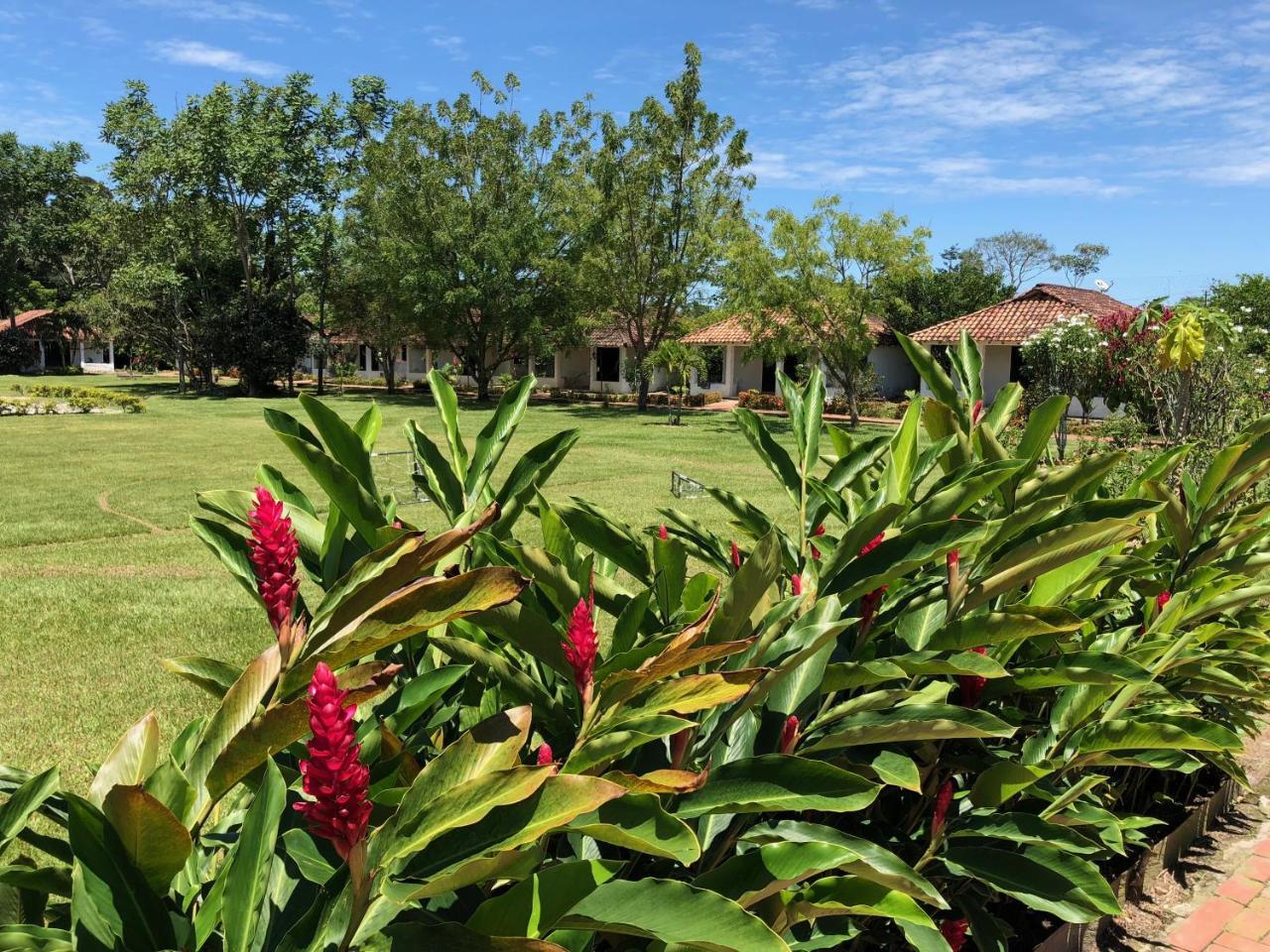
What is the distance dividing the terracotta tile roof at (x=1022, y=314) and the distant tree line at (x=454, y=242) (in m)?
4.29

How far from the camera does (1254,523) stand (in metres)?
2.63

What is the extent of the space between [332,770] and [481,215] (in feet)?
110

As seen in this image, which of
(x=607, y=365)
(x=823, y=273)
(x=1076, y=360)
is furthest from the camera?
(x=607, y=365)

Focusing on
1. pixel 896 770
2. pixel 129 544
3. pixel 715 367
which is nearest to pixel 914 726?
pixel 896 770

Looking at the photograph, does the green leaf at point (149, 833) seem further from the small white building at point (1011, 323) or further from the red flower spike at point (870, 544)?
the small white building at point (1011, 323)

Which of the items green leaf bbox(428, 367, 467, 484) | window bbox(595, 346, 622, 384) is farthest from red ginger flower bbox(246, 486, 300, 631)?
window bbox(595, 346, 622, 384)

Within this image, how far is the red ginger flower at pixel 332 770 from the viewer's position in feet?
2.39

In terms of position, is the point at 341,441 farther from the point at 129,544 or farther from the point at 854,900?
the point at 129,544

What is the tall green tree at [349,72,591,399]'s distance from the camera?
32.2 meters

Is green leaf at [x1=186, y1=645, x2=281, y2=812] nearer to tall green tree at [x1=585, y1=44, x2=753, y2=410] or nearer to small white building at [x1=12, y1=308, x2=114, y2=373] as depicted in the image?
tall green tree at [x1=585, y1=44, x2=753, y2=410]

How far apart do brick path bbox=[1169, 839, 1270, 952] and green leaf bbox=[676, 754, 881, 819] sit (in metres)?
2.30

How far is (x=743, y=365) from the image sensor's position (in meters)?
35.8

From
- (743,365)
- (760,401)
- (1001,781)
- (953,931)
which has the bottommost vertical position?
(953,931)

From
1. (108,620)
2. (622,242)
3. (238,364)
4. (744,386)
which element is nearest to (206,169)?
(238,364)
